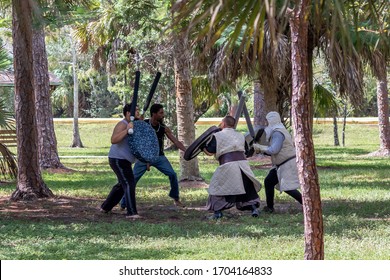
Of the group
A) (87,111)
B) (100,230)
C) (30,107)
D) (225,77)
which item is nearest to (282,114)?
(225,77)

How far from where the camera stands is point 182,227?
11.8m

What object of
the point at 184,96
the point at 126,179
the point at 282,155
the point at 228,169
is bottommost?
the point at 126,179

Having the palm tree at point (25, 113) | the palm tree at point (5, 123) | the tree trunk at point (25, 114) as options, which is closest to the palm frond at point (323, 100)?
the palm tree at point (5, 123)

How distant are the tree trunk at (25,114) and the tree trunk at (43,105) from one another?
635cm

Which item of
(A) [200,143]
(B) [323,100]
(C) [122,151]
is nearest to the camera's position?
(A) [200,143]

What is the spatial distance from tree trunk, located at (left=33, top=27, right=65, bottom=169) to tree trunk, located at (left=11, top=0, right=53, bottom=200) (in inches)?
250

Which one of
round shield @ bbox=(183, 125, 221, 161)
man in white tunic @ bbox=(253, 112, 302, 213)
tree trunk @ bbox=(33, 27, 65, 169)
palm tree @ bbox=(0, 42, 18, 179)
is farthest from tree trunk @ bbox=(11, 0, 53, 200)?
tree trunk @ bbox=(33, 27, 65, 169)

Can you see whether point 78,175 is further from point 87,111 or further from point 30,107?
point 87,111

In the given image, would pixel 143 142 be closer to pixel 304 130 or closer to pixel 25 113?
pixel 25 113

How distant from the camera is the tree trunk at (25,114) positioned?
15.2 meters

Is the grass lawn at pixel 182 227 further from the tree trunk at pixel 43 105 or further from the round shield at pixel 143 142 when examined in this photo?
the tree trunk at pixel 43 105

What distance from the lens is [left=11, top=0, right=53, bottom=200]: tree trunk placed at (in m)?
15.2

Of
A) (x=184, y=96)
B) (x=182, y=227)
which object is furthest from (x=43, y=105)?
A: (x=182, y=227)

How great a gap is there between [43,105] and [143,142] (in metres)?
10.8
